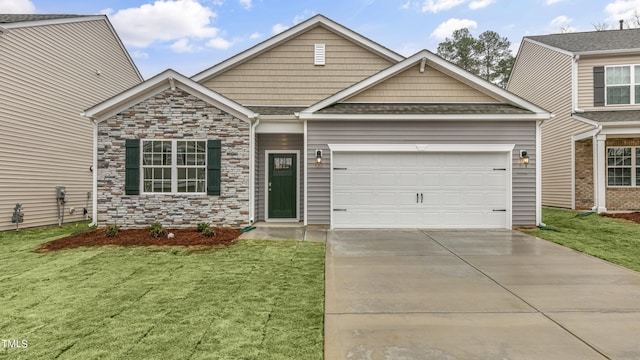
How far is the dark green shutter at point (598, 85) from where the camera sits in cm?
1318

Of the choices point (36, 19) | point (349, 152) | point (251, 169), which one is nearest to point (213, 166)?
point (251, 169)

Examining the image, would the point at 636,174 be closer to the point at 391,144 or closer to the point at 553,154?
the point at 553,154

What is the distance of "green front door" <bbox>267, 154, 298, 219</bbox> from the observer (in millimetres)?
10516

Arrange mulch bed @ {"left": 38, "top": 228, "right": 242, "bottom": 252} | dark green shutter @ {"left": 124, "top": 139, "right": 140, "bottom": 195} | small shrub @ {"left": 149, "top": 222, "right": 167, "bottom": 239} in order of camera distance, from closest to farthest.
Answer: mulch bed @ {"left": 38, "top": 228, "right": 242, "bottom": 252} → small shrub @ {"left": 149, "top": 222, "right": 167, "bottom": 239} → dark green shutter @ {"left": 124, "top": 139, "right": 140, "bottom": 195}

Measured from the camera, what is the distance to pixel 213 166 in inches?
352

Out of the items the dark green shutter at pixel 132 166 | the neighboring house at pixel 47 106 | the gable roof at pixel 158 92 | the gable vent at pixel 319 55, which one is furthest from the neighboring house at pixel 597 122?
the neighboring house at pixel 47 106

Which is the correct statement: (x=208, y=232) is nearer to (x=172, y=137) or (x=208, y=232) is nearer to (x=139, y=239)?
(x=139, y=239)

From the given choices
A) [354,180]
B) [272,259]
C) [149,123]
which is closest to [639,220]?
[354,180]

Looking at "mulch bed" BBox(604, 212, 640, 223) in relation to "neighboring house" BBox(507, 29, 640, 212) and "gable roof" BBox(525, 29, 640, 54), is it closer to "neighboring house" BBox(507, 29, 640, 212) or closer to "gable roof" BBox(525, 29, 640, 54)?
"neighboring house" BBox(507, 29, 640, 212)

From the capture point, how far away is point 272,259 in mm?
5992

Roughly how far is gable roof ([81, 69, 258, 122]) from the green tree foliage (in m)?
24.1

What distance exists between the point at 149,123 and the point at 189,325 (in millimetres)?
7104

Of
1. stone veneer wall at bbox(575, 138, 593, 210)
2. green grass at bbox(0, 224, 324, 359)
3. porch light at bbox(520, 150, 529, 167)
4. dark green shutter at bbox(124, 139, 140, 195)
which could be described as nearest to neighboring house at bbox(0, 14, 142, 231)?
dark green shutter at bbox(124, 139, 140, 195)

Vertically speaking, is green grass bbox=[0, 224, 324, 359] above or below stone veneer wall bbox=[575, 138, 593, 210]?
below
